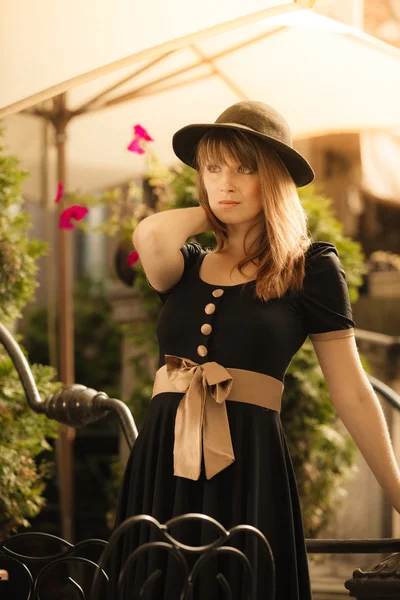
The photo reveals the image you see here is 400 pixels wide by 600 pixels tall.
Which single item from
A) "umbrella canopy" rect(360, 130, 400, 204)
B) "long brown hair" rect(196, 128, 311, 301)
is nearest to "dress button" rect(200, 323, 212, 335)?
"long brown hair" rect(196, 128, 311, 301)

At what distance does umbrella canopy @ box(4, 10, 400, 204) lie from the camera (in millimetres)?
4789

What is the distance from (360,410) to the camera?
206 cm

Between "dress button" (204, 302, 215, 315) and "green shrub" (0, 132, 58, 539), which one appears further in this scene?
"green shrub" (0, 132, 58, 539)

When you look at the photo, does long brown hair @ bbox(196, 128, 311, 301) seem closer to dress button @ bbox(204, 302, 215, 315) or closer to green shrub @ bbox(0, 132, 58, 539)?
dress button @ bbox(204, 302, 215, 315)

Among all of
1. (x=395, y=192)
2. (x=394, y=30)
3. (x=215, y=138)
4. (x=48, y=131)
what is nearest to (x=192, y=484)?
(x=215, y=138)

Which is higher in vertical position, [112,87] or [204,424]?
[112,87]

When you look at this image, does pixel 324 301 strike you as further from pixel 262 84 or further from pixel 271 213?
pixel 262 84

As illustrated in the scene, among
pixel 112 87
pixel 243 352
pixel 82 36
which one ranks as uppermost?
pixel 112 87

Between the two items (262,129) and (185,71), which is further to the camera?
(185,71)

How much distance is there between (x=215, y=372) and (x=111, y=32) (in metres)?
0.91

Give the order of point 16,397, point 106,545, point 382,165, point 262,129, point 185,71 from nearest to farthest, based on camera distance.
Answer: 1. point 106,545
2. point 262,129
3. point 16,397
4. point 185,71
5. point 382,165

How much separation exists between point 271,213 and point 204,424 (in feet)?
1.63

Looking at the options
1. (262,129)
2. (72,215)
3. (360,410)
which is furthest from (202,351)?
(72,215)

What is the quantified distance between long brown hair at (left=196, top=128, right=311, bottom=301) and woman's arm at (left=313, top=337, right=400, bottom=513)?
0.18 metres
